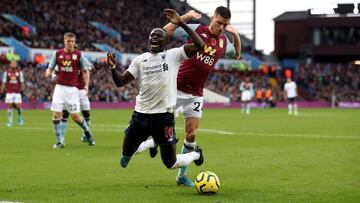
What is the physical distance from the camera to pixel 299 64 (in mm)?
80375

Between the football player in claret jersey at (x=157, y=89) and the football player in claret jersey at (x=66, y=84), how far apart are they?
25.9ft

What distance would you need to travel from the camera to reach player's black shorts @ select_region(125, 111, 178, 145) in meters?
10.1

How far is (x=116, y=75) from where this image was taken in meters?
9.91

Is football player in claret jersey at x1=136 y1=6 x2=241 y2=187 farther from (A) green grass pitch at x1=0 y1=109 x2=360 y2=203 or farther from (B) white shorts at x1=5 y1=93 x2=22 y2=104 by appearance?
(B) white shorts at x1=5 y1=93 x2=22 y2=104

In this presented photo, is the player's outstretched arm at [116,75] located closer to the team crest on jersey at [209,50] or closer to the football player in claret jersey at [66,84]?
the team crest on jersey at [209,50]

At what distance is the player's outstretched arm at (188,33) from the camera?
379 inches

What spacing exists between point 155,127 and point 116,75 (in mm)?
911

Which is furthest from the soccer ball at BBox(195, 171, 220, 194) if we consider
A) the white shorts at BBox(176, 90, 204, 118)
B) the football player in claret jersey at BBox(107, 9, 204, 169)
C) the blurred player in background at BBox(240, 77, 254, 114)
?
the blurred player in background at BBox(240, 77, 254, 114)

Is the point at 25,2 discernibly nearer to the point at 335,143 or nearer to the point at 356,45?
the point at 356,45

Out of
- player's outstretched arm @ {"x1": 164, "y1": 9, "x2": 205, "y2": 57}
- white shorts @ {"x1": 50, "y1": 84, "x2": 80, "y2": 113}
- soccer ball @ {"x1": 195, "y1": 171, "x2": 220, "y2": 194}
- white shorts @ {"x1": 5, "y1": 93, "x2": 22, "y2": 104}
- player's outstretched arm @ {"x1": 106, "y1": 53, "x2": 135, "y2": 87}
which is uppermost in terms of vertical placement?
player's outstretched arm @ {"x1": 164, "y1": 9, "x2": 205, "y2": 57}

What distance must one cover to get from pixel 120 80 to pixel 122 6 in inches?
2393

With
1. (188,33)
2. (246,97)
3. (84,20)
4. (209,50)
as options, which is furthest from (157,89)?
(84,20)

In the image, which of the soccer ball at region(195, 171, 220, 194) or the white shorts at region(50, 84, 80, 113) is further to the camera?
the white shorts at region(50, 84, 80, 113)

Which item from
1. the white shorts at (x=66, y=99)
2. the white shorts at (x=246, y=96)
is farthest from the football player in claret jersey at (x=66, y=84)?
the white shorts at (x=246, y=96)
